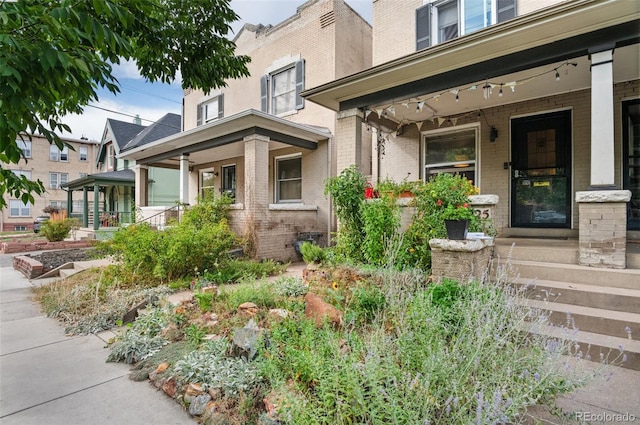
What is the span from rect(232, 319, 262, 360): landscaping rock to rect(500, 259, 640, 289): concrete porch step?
287cm

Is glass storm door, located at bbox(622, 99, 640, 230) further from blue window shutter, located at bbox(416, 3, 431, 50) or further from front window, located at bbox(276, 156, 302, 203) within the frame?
front window, located at bbox(276, 156, 302, 203)

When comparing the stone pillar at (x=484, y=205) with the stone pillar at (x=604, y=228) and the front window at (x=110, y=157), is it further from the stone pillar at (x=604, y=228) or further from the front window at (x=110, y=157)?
the front window at (x=110, y=157)

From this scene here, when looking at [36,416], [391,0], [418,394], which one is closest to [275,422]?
[418,394]

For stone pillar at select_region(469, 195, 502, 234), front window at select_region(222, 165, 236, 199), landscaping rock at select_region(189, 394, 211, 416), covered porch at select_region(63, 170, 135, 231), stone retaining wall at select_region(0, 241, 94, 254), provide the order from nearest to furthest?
landscaping rock at select_region(189, 394, 211, 416)
stone pillar at select_region(469, 195, 502, 234)
stone retaining wall at select_region(0, 241, 94, 254)
front window at select_region(222, 165, 236, 199)
covered porch at select_region(63, 170, 135, 231)

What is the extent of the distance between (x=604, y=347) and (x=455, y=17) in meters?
6.99

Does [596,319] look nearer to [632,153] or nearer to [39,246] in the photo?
[632,153]

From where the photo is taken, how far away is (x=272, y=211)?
810 centimetres

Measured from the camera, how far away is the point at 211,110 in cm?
1322

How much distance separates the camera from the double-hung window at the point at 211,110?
1267cm

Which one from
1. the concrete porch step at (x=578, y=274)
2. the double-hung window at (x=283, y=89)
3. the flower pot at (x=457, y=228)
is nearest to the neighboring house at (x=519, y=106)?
the concrete porch step at (x=578, y=274)

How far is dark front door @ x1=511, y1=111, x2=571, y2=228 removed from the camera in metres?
5.89

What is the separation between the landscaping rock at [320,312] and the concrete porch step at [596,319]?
82.6 inches

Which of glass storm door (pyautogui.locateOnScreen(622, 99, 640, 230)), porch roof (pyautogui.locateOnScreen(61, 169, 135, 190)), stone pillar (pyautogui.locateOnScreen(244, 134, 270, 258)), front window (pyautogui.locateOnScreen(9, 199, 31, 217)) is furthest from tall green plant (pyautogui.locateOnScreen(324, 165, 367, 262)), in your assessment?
front window (pyautogui.locateOnScreen(9, 199, 31, 217))

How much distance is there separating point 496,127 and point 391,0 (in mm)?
4336
